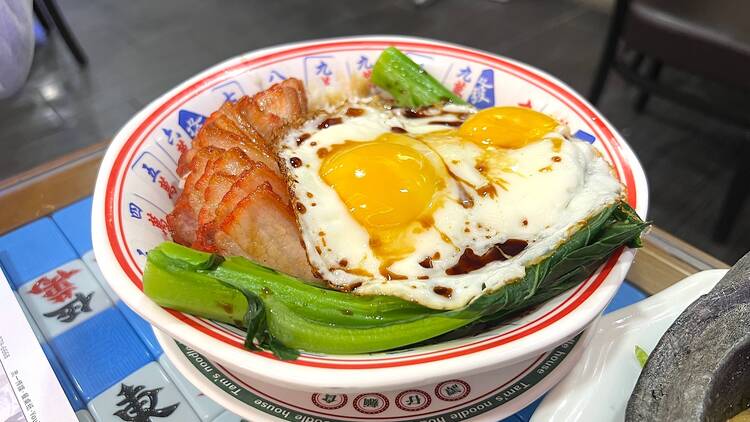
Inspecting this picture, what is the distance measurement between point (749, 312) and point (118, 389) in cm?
138

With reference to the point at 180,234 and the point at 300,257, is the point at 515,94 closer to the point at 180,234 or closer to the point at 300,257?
the point at 300,257

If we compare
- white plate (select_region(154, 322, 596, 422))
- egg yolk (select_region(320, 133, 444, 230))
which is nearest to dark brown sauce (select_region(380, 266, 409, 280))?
egg yolk (select_region(320, 133, 444, 230))

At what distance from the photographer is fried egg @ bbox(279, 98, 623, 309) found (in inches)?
47.7

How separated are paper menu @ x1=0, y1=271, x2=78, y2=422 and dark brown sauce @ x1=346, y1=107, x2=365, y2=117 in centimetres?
104

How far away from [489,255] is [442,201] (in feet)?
0.59

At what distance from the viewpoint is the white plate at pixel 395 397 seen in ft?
3.73

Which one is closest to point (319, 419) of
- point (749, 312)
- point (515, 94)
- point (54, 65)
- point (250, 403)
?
point (250, 403)

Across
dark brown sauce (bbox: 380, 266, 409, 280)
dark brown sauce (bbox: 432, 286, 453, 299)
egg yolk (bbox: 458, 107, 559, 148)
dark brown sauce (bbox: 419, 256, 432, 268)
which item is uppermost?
egg yolk (bbox: 458, 107, 559, 148)

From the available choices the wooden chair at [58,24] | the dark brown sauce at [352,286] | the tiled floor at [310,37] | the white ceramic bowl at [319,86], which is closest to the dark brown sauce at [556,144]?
the white ceramic bowl at [319,86]

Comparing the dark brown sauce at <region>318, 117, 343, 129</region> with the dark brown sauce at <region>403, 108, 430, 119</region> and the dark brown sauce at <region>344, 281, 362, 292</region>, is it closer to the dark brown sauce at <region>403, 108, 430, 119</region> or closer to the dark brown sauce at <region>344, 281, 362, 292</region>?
the dark brown sauce at <region>403, 108, 430, 119</region>

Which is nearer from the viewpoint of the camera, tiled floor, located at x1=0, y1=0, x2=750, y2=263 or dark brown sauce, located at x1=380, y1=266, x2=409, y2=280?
dark brown sauce, located at x1=380, y1=266, x2=409, y2=280

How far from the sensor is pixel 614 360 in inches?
46.9

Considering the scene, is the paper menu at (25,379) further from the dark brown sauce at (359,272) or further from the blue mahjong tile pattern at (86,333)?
the dark brown sauce at (359,272)

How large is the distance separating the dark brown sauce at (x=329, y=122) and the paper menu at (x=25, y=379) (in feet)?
3.10
